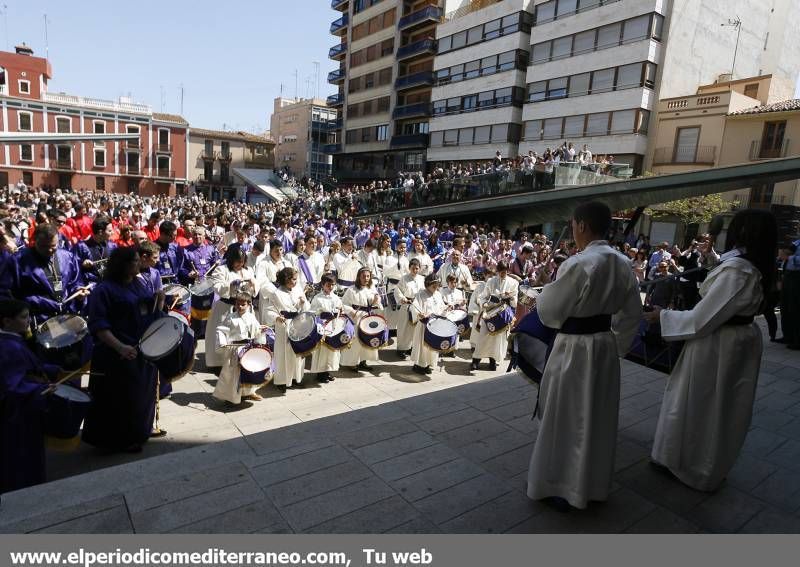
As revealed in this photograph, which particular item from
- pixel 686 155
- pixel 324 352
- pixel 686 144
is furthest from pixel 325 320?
pixel 686 144

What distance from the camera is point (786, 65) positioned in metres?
31.7

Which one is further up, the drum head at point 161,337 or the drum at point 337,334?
the drum head at point 161,337

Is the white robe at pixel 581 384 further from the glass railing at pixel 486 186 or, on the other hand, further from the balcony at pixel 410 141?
the balcony at pixel 410 141

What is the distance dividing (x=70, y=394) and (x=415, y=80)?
39.0 m

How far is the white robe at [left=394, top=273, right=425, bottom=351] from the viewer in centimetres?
826

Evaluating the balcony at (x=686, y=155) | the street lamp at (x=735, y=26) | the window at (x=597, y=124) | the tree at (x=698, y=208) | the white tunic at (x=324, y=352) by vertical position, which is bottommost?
the white tunic at (x=324, y=352)

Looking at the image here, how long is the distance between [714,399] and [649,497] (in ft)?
2.62

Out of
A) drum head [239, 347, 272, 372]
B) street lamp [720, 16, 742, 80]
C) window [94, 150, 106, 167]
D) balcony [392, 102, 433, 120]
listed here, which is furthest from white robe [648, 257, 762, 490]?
window [94, 150, 106, 167]

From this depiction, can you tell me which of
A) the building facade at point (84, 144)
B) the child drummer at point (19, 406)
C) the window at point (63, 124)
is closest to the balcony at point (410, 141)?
the building facade at point (84, 144)

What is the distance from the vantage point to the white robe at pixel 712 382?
3234 millimetres

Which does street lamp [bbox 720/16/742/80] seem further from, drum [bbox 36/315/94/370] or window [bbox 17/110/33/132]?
window [bbox 17/110/33/132]

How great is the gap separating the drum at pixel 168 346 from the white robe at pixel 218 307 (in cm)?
233

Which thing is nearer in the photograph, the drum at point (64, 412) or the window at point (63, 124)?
the drum at point (64, 412)

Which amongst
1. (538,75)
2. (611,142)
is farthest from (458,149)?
(611,142)
